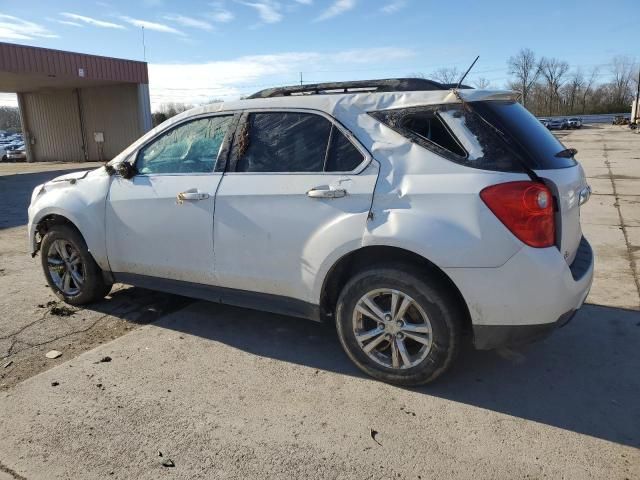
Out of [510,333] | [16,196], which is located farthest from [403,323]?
[16,196]

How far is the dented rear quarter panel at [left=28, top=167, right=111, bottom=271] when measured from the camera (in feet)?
14.4

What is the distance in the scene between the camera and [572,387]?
3273 millimetres

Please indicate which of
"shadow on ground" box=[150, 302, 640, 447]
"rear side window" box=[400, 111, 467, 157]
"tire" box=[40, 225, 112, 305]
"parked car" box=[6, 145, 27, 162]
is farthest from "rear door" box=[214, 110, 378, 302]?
"parked car" box=[6, 145, 27, 162]

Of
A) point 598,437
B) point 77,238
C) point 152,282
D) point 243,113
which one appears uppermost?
point 243,113

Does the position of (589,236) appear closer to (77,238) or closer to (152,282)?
(152,282)

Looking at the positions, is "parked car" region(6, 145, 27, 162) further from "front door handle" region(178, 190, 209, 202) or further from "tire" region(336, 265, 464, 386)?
"tire" region(336, 265, 464, 386)

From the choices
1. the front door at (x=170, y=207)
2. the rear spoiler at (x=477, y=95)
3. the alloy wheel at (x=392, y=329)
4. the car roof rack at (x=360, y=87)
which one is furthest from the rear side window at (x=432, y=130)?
the front door at (x=170, y=207)

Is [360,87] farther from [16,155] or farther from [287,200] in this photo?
[16,155]

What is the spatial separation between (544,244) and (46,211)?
4.17 m

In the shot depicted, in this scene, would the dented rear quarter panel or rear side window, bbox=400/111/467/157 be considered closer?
rear side window, bbox=400/111/467/157

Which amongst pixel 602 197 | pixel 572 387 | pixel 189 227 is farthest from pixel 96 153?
pixel 572 387

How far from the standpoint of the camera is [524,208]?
2.81 m

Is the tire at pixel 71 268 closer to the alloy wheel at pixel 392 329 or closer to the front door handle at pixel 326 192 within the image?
the front door handle at pixel 326 192

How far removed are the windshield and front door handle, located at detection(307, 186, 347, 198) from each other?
3.11 ft
